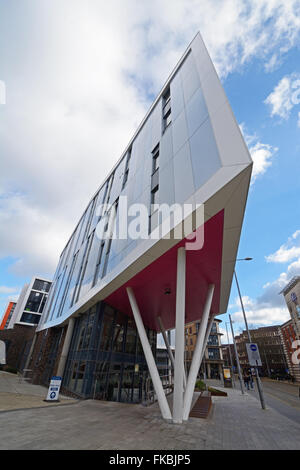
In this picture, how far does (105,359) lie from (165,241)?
1136cm

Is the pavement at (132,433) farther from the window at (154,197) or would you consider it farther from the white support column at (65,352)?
the white support column at (65,352)

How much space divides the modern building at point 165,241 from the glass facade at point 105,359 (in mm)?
76

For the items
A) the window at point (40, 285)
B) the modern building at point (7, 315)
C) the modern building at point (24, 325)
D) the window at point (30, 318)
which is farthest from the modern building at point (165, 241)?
the modern building at point (7, 315)

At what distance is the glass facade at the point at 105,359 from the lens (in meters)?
14.2

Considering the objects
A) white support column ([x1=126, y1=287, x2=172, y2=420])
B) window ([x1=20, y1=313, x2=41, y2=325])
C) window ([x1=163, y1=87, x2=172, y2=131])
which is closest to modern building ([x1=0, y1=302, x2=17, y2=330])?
window ([x1=20, y1=313, x2=41, y2=325])

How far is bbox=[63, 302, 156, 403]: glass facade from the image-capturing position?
14.2 meters

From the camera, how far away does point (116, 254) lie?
14359mm

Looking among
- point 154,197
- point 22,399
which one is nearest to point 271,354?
point 22,399

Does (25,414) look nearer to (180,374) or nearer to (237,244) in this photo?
(180,374)

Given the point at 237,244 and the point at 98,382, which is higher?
the point at 237,244

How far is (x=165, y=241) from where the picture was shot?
9367 millimetres

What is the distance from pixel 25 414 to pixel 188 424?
6498 millimetres

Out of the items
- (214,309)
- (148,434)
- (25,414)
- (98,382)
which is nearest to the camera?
(148,434)

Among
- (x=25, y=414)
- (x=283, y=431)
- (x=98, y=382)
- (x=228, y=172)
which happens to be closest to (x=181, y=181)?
(x=228, y=172)
